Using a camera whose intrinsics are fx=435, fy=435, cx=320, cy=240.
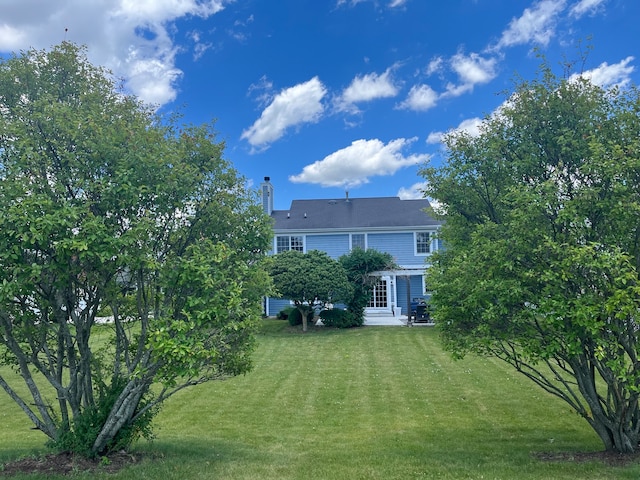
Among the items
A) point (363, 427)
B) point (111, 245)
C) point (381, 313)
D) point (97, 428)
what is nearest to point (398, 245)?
point (381, 313)

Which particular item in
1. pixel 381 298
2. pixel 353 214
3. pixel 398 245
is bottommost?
pixel 381 298

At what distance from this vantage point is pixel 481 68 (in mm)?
13102

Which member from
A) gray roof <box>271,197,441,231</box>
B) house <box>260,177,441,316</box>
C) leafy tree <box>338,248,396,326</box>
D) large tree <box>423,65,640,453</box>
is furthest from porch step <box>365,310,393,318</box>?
large tree <box>423,65,640,453</box>

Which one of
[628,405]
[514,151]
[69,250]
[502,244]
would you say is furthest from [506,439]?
[69,250]

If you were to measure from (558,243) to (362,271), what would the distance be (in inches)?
693

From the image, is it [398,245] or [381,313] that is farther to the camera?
[398,245]

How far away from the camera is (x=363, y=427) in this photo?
8016mm

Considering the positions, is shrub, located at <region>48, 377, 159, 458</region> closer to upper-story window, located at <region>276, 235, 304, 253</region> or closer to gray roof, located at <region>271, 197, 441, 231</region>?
gray roof, located at <region>271, 197, 441, 231</region>

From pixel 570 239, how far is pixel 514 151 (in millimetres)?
1741

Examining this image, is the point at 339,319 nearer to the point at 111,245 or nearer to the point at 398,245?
the point at 398,245

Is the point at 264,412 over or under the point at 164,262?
under

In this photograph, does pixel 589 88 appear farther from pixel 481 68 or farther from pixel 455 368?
pixel 455 368

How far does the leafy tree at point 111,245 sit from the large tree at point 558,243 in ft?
9.70

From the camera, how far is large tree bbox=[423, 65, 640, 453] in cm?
500
